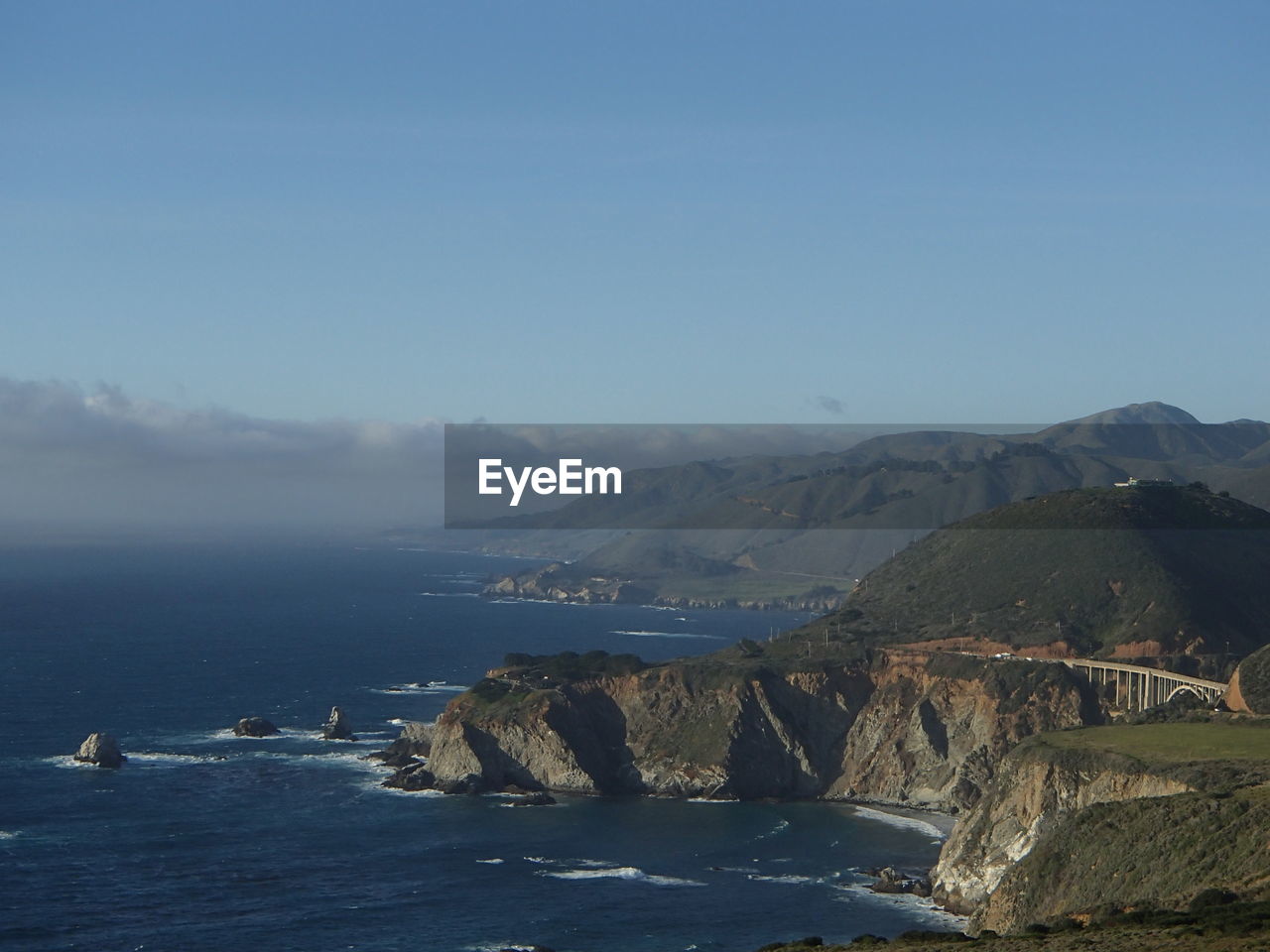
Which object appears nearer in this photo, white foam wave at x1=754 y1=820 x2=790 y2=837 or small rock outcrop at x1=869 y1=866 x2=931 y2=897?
small rock outcrop at x1=869 y1=866 x2=931 y2=897

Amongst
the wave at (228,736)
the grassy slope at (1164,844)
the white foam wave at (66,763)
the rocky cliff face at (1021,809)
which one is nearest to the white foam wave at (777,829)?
the rocky cliff face at (1021,809)

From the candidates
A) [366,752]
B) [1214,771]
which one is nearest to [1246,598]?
[1214,771]


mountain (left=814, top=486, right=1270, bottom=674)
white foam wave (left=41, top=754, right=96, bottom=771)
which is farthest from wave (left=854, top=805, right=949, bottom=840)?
white foam wave (left=41, top=754, right=96, bottom=771)

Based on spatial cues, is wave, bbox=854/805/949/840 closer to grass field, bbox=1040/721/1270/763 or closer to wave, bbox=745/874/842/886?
grass field, bbox=1040/721/1270/763

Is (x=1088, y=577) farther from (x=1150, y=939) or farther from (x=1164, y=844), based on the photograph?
(x=1150, y=939)

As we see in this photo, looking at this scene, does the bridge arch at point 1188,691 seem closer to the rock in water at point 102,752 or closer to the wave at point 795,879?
the wave at point 795,879

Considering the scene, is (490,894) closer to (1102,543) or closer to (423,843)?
(423,843)
